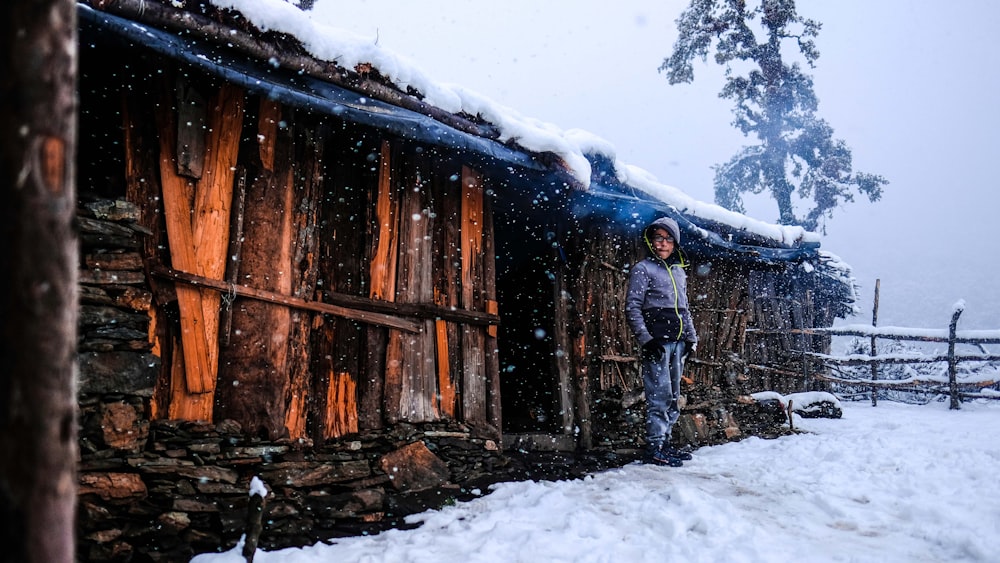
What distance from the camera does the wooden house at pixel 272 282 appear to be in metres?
2.77

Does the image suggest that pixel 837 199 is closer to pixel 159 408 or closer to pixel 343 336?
pixel 343 336

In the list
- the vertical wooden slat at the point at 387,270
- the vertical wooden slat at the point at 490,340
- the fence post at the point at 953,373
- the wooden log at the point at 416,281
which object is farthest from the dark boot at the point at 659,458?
the fence post at the point at 953,373

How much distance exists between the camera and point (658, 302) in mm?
5137

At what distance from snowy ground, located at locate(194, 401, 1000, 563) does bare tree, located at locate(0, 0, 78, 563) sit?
229cm

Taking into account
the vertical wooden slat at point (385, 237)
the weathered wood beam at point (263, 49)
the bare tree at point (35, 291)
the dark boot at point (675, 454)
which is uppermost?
the weathered wood beam at point (263, 49)

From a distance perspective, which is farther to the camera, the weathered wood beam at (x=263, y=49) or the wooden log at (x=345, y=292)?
the wooden log at (x=345, y=292)

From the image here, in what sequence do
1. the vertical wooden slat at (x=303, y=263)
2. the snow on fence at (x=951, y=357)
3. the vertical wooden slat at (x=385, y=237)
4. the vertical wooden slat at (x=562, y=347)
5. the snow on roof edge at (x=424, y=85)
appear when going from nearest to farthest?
the snow on roof edge at (x=424, y=85)
the vertical wooden slat at (x=303, y=263)
the vertical wooden slat at (x=385, y=237)
the vertical wooden slat at (x=562, y=347)
the snow on fence at (x=951, y=357)

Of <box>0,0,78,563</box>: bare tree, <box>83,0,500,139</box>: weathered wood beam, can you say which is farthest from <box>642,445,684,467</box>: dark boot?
<box>0,0,78,563</box>: bare tree

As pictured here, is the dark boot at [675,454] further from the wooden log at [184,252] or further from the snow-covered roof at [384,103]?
the wooden log at [184,252]

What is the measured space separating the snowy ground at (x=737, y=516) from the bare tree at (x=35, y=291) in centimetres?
229

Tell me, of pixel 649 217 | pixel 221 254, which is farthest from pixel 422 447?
pixel 649 217


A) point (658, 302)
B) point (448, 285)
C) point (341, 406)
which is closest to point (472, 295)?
point (448, 285)

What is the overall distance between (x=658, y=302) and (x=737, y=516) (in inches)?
87.0

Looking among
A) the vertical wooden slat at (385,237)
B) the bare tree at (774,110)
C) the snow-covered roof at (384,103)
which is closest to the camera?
the snow-covered roof at (384,103)
